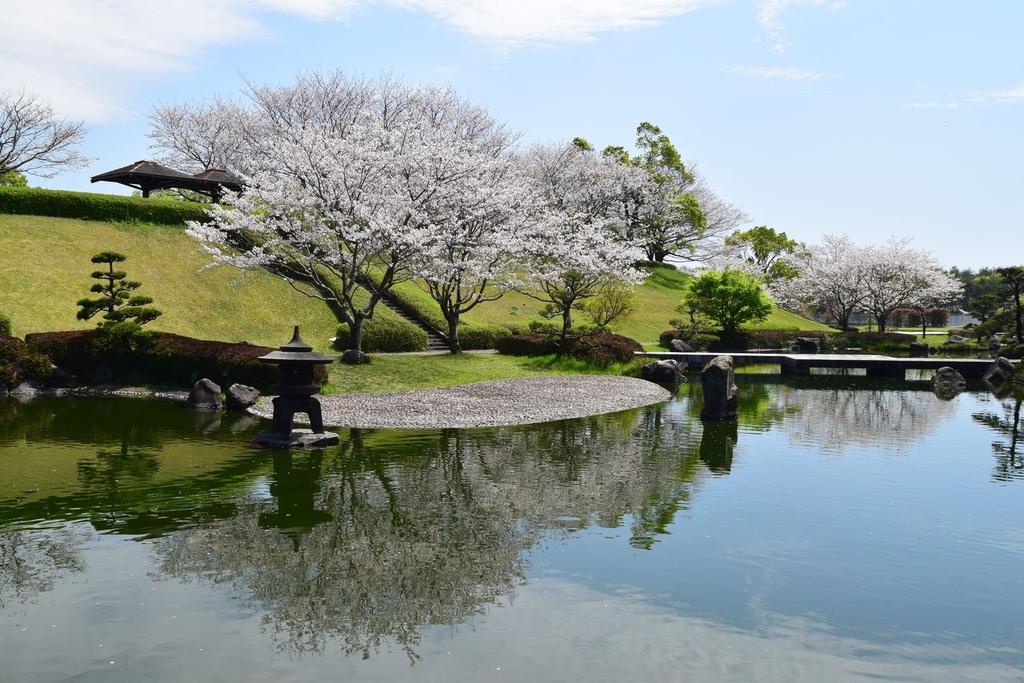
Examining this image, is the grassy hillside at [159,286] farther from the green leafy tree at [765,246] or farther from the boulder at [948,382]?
the green leafy tree at [765,246]

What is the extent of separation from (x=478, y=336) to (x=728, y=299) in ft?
62.8

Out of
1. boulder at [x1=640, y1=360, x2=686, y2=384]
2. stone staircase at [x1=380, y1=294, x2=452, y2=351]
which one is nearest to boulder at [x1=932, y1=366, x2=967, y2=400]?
boulder at [x1=640, y1=360, x2=686, y2=384]

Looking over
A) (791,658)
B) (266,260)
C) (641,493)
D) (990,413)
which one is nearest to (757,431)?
(641,493)

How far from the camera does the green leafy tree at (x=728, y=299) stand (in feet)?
171

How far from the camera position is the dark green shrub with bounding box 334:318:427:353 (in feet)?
119

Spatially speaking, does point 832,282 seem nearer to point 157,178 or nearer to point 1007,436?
point 1007,436

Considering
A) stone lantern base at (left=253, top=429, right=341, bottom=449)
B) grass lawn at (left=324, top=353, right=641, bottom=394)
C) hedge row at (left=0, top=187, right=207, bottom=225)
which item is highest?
hedge row at (left=0, top=187, right=207, bottom=225)

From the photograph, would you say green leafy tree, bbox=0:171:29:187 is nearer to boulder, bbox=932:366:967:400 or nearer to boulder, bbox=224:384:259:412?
boulder, bbox=224:384:259:412

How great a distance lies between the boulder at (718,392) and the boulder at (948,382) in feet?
53.5

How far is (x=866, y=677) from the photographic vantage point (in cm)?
743

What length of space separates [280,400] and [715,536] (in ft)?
35.0

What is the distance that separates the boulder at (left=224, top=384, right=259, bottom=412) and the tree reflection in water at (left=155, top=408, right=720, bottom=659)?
597 cm

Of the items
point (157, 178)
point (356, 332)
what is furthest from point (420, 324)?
point (157, 178)

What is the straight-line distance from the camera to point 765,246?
92688mm
